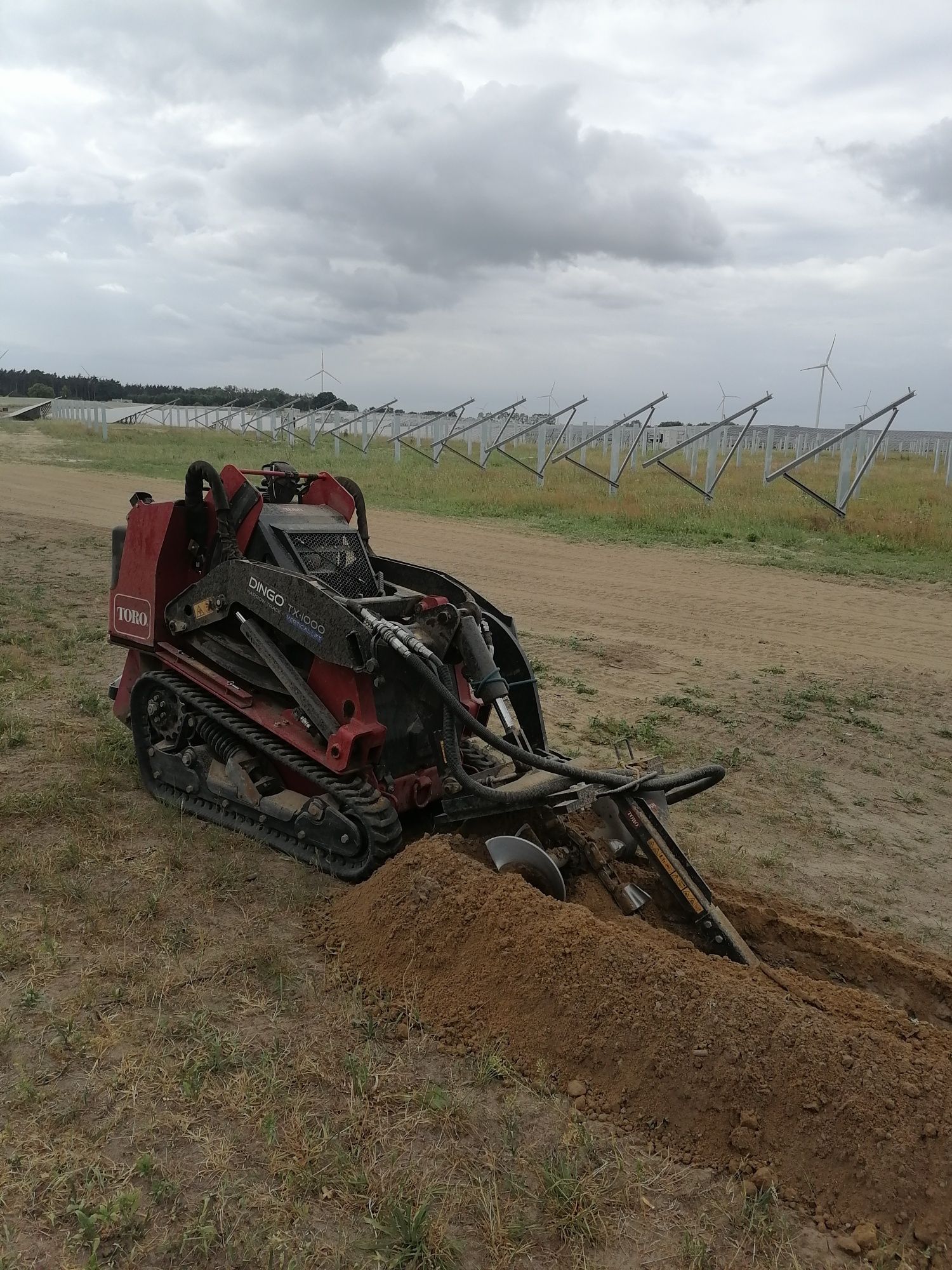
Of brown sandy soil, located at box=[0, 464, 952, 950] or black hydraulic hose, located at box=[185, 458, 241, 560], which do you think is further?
brown sandy soil, located at box=[0, 464, 952, 950]

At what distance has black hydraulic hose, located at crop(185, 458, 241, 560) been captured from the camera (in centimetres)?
517

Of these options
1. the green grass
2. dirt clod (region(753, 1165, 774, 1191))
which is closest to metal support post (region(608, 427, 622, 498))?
the green grass

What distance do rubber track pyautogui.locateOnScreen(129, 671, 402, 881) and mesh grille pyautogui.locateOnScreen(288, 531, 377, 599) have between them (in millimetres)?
879

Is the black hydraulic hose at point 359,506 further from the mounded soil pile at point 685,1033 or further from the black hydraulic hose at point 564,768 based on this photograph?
the mounded soil pile at point 685,1033

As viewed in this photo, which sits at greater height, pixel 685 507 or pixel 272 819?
pixel 685 507

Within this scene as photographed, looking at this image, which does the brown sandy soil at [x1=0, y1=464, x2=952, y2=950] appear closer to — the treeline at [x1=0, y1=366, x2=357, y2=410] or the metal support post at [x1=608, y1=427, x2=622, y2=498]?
the metal support post at [x1=608, y1=427, x2=622, y2=498]

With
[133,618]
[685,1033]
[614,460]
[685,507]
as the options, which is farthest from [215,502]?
[614,460]

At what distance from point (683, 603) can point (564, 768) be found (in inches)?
316

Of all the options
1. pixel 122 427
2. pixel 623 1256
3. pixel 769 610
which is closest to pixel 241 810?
pixel 623 1256

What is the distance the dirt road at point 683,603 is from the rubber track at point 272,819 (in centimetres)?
476

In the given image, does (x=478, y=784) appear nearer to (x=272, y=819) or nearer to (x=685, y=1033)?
(x=272, y=819)

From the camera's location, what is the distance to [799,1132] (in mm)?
3010

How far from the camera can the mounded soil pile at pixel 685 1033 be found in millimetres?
2918

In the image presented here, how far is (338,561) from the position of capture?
214 inches
